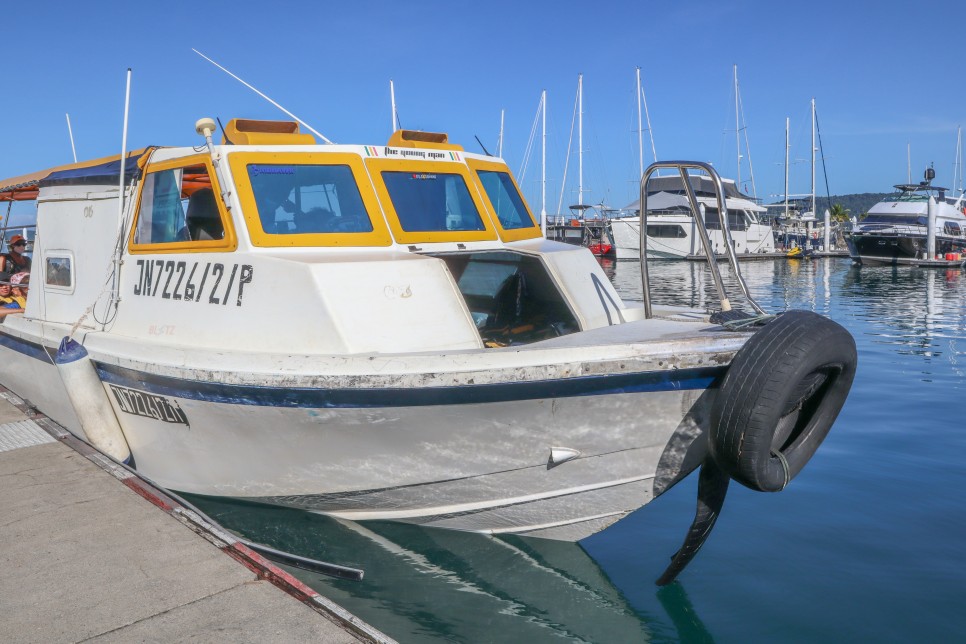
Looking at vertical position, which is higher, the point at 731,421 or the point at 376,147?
the point at 376,147

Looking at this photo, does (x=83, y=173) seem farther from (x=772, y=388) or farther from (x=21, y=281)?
(x=772, y=388)

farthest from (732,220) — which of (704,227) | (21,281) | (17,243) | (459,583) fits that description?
(459,583)

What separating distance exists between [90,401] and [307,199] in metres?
2.18

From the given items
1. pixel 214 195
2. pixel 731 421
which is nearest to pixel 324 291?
pixel 214 195

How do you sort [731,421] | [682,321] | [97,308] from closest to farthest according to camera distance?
[731,421] < [682,321] < [97,308]

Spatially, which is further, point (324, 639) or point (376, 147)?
point (376, 147)

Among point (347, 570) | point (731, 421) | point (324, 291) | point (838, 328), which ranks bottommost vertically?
point (347, 570)

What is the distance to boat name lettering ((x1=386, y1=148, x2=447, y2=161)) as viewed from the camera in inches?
226

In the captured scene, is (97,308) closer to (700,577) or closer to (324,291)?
(324,291)

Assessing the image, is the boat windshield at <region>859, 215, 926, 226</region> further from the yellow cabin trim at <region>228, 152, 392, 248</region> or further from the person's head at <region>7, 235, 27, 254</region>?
the yellow cabin trim at <region>228, 152, 392, 248</region>

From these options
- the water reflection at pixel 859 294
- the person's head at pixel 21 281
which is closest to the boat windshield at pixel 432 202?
the water reflection at pixel 859 294

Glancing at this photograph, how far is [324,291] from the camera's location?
15.7ft

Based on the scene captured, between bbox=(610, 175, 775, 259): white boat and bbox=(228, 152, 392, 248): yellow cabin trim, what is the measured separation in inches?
1612

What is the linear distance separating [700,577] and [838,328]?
73.5 inches
